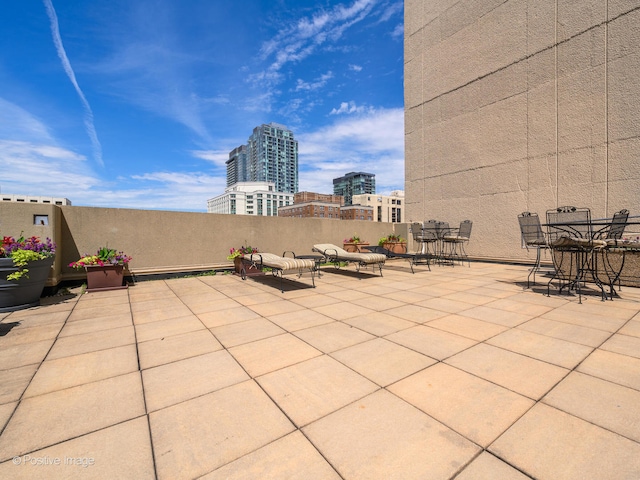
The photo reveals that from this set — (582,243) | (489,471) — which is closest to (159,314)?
(489,471)

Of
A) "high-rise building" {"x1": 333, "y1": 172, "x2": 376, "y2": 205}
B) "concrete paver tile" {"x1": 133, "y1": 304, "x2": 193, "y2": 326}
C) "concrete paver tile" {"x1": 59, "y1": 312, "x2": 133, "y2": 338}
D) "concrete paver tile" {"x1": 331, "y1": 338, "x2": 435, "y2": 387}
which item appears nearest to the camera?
"concrete paver tile" {"x1": 331, "y1": 338, "x2": 435, "y2": 387}

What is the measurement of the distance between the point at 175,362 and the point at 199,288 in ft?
11.4

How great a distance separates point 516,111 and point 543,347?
8727 millimetres

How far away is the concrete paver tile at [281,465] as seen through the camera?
124 cm

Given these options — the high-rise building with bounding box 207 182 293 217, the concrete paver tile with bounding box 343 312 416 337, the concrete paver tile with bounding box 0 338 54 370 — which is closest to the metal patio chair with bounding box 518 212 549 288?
the concrete paver tile with bounding box 343 312 416 337

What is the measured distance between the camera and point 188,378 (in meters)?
2.13

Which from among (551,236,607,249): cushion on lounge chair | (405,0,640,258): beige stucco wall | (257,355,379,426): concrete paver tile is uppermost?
(405,0,640,258): beige stucco wall

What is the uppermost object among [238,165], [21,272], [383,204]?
[238,165]

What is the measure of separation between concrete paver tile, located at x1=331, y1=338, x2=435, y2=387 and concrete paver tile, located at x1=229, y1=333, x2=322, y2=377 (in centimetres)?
31

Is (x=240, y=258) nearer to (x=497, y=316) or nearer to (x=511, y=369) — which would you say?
(x=497, y=316)

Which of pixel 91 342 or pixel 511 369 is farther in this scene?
pixel 91 342

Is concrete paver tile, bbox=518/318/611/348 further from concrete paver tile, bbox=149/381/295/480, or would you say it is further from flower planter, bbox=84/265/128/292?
flower planter, bbox=84/265/128/292

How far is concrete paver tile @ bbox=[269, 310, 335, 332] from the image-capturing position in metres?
→ 3.25

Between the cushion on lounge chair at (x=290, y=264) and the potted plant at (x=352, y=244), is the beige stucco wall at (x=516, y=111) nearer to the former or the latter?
the potted plant at (x=352, y=244)
